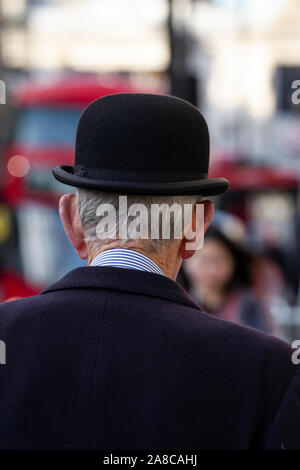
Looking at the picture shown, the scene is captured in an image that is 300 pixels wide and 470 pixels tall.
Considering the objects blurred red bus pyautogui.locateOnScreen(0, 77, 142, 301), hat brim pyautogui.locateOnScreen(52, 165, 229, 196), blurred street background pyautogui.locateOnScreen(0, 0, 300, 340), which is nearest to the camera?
hat brim pyautogui.locateOnScreen(52, 165, 229, 196)

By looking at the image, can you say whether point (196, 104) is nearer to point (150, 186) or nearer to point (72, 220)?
point (72, 220)

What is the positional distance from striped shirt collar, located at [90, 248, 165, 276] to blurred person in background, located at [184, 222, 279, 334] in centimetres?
256

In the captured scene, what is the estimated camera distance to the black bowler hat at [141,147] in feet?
5.65

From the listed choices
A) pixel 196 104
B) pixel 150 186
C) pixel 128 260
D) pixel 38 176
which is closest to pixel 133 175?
pixel 150 186

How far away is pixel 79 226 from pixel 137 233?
6.2 inches

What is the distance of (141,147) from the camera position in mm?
1729

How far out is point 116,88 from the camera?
11.6 metres

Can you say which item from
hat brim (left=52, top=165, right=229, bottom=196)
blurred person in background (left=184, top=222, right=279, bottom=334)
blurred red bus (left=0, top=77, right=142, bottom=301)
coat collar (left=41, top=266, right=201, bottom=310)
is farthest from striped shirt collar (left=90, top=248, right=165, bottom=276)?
blurred red bus (left=0, top=77, right=142, bottom=301)

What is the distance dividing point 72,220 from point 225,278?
8.82ft

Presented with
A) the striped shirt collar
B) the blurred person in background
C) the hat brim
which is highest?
the hat brim

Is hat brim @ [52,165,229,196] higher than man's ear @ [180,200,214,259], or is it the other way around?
hat brim @ [52,165,229,196]

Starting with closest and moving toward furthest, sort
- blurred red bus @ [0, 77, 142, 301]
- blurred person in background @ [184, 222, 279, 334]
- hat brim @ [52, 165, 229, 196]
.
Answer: hat brim @ [52, 165, 229, 196], blurred person in background @ [184, 222, 279, 334], blurred red bus @ [0, 77, 142, 301]

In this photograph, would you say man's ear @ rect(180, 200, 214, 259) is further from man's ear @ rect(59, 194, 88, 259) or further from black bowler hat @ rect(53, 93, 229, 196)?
man's ear @ rect(59, 194, 88, 259)

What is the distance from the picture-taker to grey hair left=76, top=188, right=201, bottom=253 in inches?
67.9
